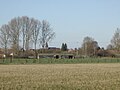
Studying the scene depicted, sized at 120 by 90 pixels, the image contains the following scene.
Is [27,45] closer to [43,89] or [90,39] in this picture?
[90,39]

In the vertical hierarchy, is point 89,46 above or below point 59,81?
above

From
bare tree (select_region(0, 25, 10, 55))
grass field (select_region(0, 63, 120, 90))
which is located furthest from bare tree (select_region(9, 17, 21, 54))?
grass field (select_region(0, 63, 120, 90))

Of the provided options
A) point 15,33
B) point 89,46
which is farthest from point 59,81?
point 89,46

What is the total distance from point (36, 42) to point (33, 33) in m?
3.09

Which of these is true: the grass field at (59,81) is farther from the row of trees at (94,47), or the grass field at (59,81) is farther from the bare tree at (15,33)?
the row of trees at (94,47)

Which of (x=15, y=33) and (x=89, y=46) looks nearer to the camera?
(x=15, y=33)

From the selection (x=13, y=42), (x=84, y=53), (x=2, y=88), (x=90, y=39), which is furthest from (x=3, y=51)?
(x=2, y=88)

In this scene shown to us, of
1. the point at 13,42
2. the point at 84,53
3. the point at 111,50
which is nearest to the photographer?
the point at 13,42

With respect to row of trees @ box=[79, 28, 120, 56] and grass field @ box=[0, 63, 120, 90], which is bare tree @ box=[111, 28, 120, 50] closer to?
row of trees @ box=[79, 28, 120, 56]

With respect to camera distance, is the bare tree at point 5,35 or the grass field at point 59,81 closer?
the grass field at point 59,81

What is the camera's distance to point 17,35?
9750 centimetres

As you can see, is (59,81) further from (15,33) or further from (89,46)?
(89,46)

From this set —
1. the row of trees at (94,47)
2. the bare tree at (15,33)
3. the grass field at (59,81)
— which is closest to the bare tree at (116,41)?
the row of trees at (94,47)

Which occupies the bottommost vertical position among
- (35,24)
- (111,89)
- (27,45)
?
(111,89)
